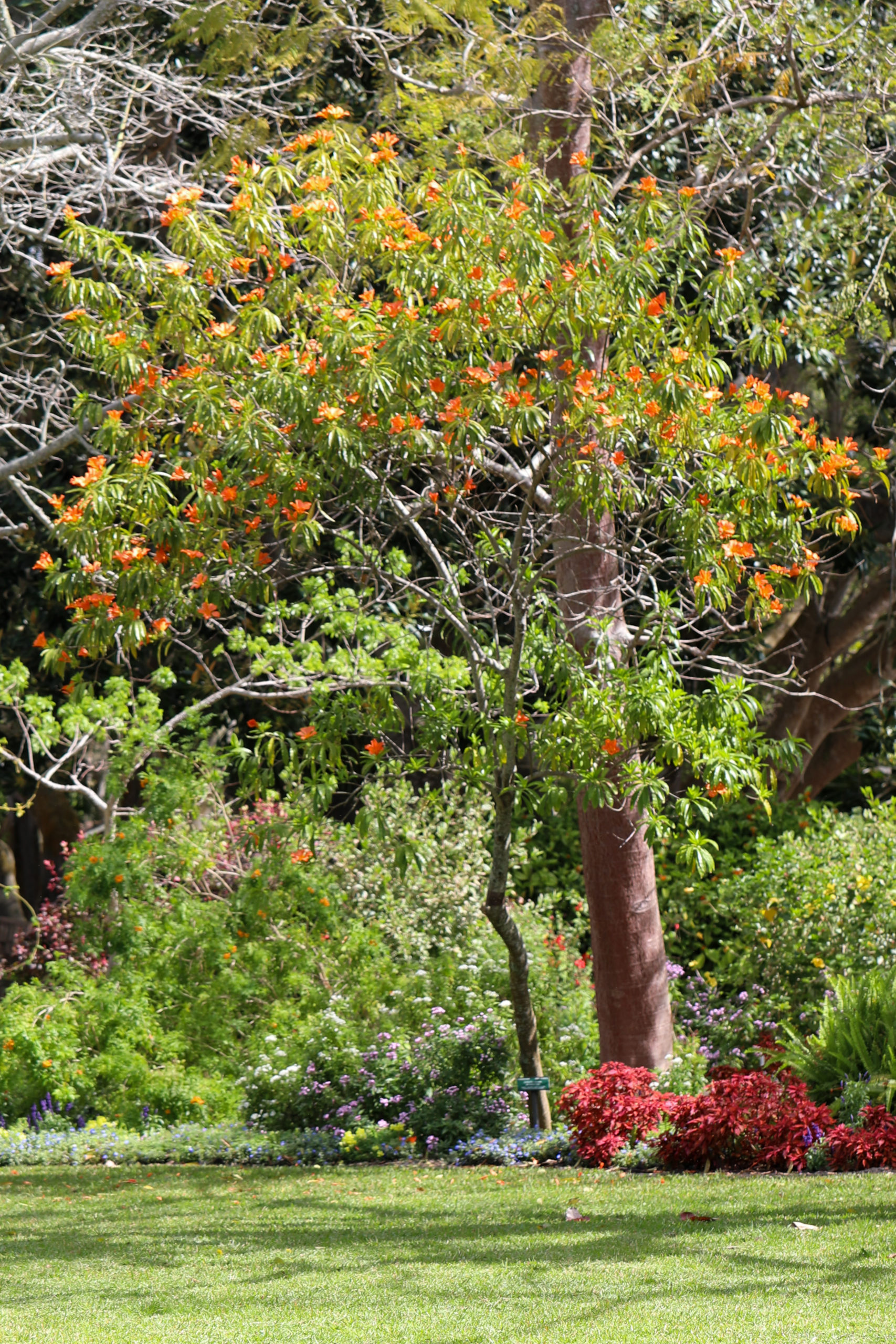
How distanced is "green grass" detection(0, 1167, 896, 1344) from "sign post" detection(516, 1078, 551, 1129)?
21.4 inches

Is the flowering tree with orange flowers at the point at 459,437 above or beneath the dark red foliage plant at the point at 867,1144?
above

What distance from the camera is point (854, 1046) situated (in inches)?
314

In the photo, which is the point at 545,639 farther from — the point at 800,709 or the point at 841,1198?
the point at 800,709

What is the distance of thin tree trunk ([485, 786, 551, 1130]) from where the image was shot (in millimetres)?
7680

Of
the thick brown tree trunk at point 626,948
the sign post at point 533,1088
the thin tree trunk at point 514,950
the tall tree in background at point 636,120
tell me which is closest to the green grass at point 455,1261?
the sign post at point 533,1088

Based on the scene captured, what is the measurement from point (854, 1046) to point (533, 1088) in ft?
5.72

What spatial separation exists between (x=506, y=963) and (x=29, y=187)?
256 inches

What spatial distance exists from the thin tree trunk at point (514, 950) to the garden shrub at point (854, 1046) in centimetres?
142

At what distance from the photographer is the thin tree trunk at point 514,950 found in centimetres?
768

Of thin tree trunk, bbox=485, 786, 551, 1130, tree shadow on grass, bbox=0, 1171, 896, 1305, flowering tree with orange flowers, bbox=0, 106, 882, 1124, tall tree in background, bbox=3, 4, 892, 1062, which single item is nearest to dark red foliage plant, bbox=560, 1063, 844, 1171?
thin tree trunk, bbox=485, 786, 551, 1130

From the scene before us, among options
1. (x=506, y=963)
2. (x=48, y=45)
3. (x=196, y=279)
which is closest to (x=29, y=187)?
(x=48, y=45)

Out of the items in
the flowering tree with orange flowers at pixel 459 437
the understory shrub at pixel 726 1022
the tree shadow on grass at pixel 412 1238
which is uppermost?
the flowering tree with orange flowers at pixel 459 437

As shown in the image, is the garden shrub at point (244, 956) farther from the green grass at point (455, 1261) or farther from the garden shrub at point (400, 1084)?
the green grass at point (455, 1261)

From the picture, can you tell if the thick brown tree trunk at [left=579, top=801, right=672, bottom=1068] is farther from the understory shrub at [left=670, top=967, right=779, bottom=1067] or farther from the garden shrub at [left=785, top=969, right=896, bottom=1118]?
the garden shrub at [left=785, top=969, right=896, bottom=1118]
